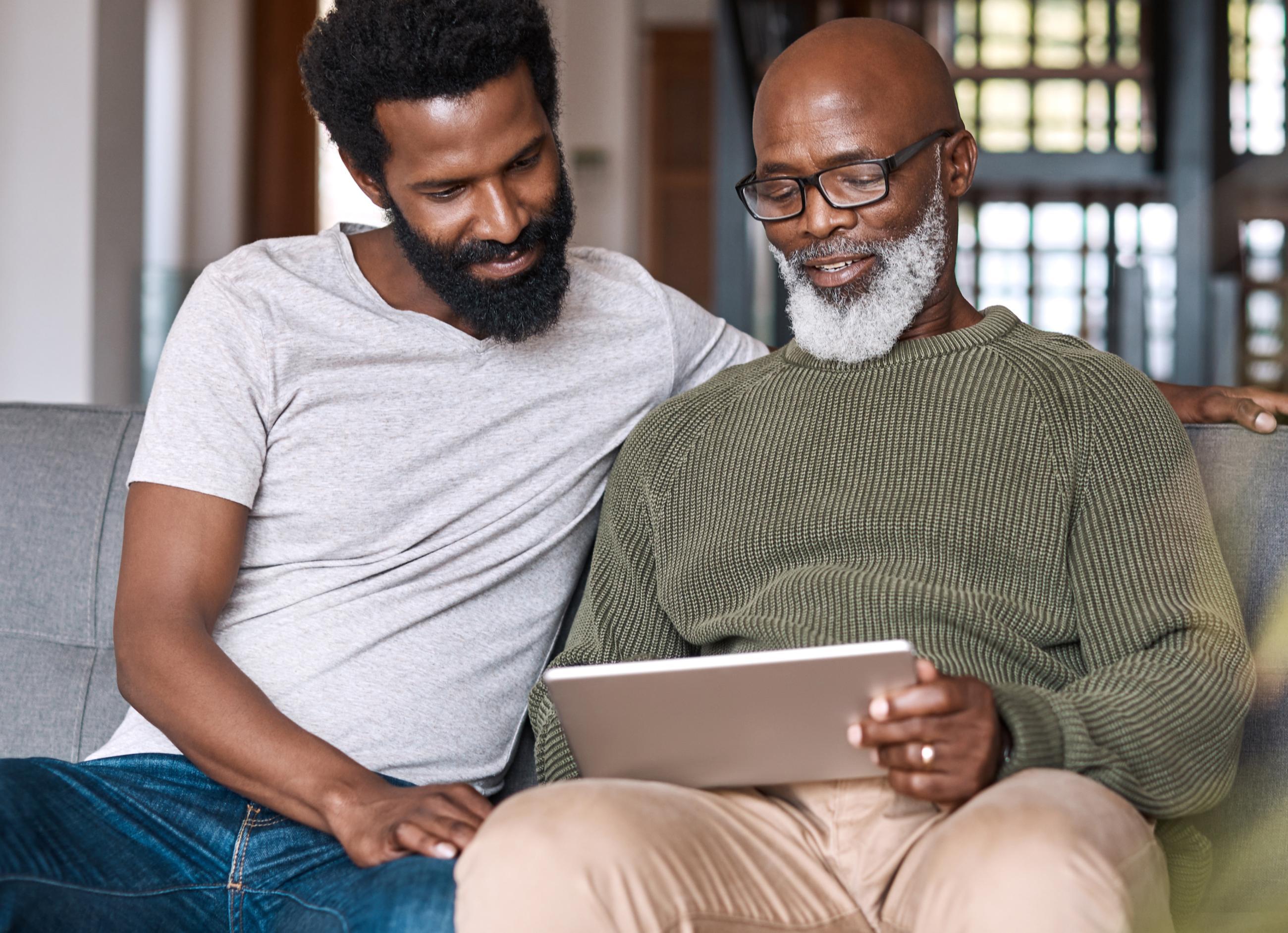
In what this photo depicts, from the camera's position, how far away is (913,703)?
1.08m

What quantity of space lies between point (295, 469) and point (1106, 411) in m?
0.92

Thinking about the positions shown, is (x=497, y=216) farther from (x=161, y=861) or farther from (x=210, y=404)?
(x=161, y=861)

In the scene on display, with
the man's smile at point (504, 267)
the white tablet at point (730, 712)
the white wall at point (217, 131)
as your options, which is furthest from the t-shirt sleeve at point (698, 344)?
the white wall at point (217, 131)

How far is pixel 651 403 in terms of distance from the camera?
5.71ft

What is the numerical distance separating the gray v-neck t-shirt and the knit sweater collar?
0.29 metres

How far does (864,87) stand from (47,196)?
2.40 m

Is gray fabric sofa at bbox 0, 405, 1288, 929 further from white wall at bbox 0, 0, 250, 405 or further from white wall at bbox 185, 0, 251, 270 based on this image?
white wall at bbox 185, 0, 251, 270

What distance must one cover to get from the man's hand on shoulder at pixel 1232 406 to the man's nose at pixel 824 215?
0.45m

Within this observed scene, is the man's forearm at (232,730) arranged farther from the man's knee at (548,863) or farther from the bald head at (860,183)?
the bald head at (860,183)

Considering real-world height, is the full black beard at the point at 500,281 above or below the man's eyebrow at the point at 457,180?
below

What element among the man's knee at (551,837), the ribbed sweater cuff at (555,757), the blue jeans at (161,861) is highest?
the man's knee at (551,837)

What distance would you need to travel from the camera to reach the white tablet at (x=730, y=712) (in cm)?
105

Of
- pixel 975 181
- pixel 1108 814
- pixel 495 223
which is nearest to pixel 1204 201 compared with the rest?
pixel 975 181

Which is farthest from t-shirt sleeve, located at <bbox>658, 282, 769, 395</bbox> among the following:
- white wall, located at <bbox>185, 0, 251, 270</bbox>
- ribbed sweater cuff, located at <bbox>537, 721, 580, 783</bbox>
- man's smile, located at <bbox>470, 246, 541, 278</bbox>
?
white wall, located at <bbox>185, 0, 251, 270</bbox>
